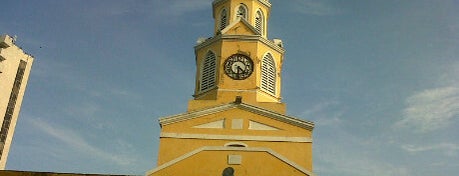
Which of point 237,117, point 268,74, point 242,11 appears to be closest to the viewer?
point 237,117

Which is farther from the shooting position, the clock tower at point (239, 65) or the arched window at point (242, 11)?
the arched window at point (242, 11)

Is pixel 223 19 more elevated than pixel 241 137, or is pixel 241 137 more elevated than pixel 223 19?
pixel 223 19

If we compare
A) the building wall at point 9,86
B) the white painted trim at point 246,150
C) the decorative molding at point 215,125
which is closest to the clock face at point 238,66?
the decorative molding at point 215,125

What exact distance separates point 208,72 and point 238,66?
186 cm

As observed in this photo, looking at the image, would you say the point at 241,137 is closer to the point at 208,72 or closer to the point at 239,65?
the point at 239,65

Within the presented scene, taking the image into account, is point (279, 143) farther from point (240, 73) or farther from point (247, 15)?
point (247, 15)

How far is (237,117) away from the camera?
2473cm

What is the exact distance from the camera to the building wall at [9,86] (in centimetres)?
4862

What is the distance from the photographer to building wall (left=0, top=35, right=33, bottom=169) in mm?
48625

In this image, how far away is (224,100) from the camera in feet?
84.5

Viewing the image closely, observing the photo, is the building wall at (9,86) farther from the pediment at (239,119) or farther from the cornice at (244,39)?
the pediment at (239,119)

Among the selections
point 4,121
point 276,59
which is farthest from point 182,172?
point 4,121

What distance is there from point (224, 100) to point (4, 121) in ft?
107

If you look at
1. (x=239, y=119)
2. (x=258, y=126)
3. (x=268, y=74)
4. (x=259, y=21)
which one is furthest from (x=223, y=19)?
(x=258, y=126)
